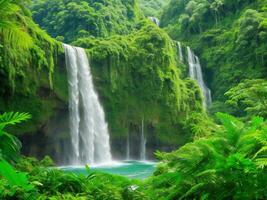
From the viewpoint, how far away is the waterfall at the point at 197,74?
117 feet

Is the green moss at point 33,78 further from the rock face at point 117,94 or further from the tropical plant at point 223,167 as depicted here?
the tropical plant at point 223,167

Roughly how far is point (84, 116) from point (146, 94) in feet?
15.8

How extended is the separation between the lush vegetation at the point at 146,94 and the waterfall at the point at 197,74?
827mm

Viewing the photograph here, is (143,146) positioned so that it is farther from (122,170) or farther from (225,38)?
(225,38)

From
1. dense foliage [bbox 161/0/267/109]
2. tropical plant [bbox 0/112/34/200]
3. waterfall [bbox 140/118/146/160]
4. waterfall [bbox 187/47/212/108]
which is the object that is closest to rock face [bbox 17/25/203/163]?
waterfall [bbox 140/118/146/160]

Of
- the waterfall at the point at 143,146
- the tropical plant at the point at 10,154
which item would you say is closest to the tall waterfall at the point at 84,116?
the waterfall at the point at 143,146

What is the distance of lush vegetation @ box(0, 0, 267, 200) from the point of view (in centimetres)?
354

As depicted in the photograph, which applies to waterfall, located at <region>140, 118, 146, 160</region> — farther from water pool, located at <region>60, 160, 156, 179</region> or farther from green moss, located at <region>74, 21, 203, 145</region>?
water pool, located at <region>60, 160, 156, 179</region>

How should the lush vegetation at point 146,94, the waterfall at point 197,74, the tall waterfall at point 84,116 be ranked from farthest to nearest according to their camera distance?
the waterfall at point 197,74, the tall waterfall at point 84,116, the lush vegetation at point 146,94

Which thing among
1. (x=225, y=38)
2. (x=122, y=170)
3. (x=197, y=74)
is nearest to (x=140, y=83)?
(x=122, y=170)

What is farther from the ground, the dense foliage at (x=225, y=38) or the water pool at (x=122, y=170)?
the dense foliage at (x=225, y=38)

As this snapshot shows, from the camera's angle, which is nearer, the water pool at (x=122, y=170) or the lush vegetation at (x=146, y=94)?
the lush vegetation at (x=146, y=94)

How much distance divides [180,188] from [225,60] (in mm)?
34367

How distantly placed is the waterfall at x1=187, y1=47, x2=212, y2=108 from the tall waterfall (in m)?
13.8
